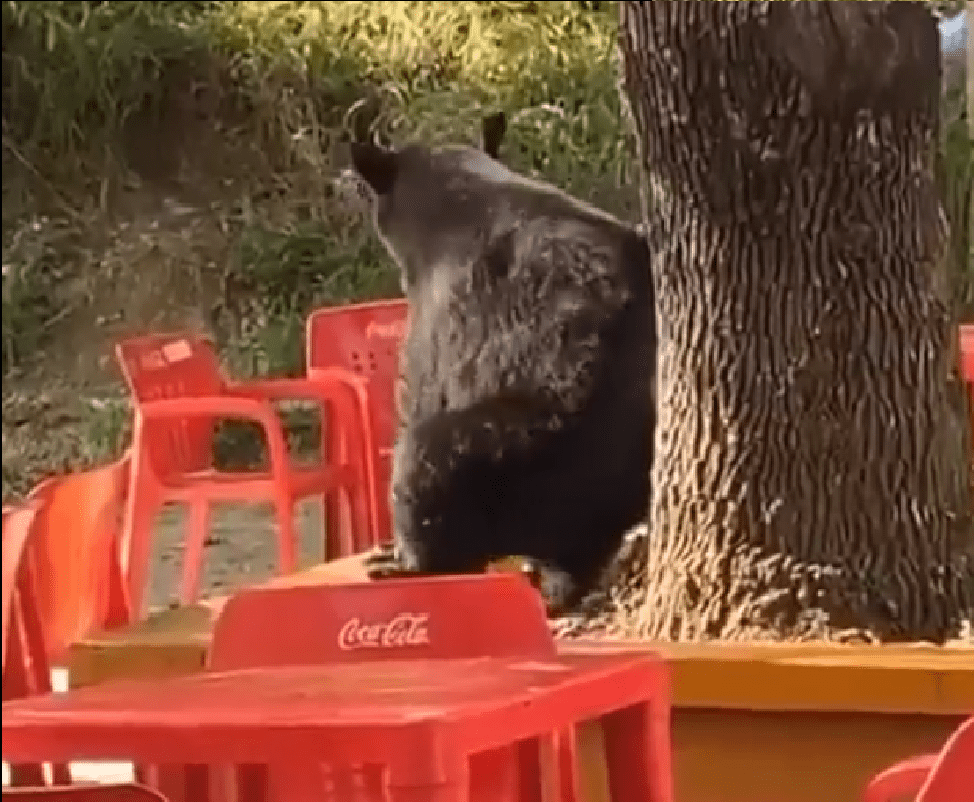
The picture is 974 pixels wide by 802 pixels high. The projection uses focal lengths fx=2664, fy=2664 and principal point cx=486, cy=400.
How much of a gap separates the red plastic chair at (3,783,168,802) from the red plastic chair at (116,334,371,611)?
41.2 inches

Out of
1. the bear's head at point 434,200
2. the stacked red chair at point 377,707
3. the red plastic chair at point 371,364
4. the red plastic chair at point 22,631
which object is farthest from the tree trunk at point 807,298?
the red plastic chair at point 22,631

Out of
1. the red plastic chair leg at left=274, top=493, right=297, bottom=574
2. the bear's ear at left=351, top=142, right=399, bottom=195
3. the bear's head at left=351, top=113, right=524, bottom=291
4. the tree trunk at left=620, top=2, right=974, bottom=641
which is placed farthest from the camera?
the red plastic chair leg at left=274, top=493, right=297, bottom=574

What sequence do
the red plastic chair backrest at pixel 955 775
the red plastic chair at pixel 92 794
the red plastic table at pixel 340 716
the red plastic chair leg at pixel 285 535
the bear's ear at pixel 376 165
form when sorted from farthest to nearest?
the red plastic chair leg at pixel 285 535, the bear's ear at pixel 376 165, the red plastic chair backrest at pixel 955 775, the red plastic chair at pixel 92 794, the red plastic table at pixel 340 716

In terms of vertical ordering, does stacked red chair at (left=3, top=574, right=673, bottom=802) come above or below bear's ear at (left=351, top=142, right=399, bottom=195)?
below

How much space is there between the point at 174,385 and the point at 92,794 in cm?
104

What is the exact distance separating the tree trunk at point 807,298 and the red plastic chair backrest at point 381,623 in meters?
0.90

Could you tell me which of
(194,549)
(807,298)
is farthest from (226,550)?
(807,298)

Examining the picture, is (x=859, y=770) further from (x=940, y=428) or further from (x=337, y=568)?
(x=337, y=568)

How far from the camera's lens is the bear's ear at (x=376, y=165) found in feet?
11.9

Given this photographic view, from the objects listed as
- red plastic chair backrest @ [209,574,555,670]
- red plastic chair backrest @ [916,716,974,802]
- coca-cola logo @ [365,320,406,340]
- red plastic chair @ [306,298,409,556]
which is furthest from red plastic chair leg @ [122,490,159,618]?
red plastic chair backrest @ [916,716,974,802]

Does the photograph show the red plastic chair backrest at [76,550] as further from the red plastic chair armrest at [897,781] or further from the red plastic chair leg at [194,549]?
the red plastic chair armrest at [897,781]

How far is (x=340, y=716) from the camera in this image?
6.91ft

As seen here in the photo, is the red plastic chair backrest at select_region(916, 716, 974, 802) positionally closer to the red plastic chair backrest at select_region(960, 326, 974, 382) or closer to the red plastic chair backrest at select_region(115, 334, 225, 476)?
the red plastic chair backrest at select_region(115, 334, 225, 476)

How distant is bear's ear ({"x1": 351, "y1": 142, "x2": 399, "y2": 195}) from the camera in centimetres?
364
